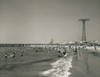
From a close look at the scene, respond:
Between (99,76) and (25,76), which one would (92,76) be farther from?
(25,76)

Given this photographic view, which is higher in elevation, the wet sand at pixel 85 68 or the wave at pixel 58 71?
the wet sand at pixel 85 68

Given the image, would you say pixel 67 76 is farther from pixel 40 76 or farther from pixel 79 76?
pixel 40 76

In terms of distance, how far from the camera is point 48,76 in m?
24.0

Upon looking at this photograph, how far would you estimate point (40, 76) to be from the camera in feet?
79.6

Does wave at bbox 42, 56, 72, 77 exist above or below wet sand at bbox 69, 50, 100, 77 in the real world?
below

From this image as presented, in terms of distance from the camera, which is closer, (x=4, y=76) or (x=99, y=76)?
(x=99, y=76)

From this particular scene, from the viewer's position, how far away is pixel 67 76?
77.5ft

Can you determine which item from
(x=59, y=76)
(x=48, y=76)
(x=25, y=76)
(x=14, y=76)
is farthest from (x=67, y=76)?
(x=14, y=76)

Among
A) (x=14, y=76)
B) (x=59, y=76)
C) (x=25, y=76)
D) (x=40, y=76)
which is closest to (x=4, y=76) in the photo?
(x=14, y=76)

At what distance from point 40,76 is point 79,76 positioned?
5.13m

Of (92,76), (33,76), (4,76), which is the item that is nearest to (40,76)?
(33,76)

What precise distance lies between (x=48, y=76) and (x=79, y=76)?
159 inches

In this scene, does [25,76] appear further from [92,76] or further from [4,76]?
[92,76]

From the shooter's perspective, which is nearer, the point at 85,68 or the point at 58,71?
the point at 58,71
